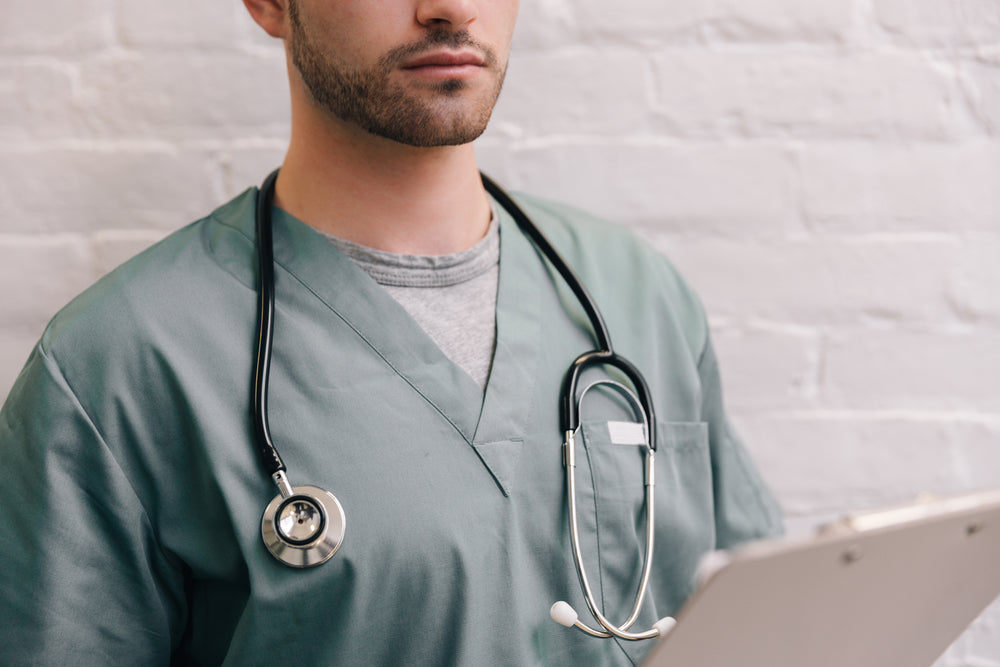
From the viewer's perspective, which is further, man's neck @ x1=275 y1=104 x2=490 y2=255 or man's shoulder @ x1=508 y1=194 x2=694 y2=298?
man's shoulder @ x1=508 y1=194 x2=694 y2=298

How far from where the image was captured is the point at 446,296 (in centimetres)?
73

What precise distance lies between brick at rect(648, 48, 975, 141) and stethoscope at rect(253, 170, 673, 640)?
0.26 m

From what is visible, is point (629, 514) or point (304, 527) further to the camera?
point (629, 514)

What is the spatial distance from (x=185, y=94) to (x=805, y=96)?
684 mm

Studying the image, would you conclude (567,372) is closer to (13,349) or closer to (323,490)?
(323,490)

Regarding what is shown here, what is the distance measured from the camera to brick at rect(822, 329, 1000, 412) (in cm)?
96

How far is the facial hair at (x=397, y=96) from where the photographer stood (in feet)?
2.10

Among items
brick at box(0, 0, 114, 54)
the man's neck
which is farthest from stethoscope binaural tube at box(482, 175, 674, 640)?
brick at box(0, 0, 114, 54)

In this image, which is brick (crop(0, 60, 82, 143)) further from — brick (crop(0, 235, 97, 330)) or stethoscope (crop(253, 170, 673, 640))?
stethoscope (crop(253, 170, 673, 640))

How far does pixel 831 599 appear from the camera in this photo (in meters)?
0.42

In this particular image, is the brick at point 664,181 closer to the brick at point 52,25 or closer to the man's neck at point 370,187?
the man's neck at point 370,187

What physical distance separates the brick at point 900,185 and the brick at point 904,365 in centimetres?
13

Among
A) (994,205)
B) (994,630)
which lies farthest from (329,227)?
(994,630)

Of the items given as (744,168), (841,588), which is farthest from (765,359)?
(841,588)
